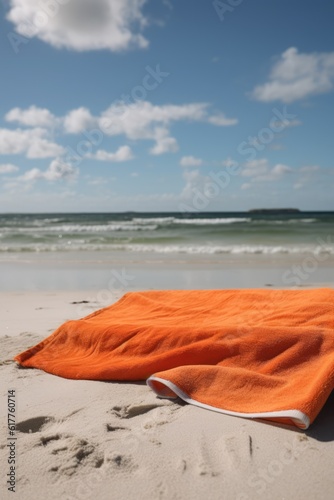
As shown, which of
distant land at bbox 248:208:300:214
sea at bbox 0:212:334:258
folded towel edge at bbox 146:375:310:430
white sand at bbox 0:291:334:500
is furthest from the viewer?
distant land at bbox 248:208:300:214

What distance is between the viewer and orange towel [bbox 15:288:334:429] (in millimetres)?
2572

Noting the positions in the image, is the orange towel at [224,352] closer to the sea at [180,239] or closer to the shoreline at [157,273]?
the shoreline at [157,273]

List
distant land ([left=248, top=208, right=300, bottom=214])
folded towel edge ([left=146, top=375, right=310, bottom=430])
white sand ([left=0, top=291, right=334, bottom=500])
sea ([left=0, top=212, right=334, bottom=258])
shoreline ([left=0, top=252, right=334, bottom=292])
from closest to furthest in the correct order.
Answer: white sand ([left=0, top=291, right=334, bottom=500])
folded towel edge ([left=146, top=375, right=310, bottom=430])
shoreline ([left=0, top=252, right=334, bottom=292])
sea ([left=0, top=212, right=334, bottom=258])
distant land ([left=248, top=208, right=300, bottom=214])

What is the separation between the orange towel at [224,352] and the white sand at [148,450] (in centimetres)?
12

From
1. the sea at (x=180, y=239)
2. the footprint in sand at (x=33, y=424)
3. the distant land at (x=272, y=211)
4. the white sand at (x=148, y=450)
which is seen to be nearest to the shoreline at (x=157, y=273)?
the sea at (x=180, y=239)

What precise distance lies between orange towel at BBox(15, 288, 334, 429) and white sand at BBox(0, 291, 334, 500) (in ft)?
0.39

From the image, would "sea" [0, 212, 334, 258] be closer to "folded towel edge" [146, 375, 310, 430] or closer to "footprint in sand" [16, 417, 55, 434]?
"folded towel edge" [146, 375, 310, 430]

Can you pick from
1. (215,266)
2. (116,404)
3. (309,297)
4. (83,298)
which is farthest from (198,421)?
(215,266)

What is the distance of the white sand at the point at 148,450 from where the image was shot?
1945 millimetres

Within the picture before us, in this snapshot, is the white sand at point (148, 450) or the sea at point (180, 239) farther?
the sea at point (180, 239)

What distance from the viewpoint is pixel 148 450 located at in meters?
2.23

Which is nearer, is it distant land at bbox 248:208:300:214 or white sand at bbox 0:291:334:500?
white sand at bbox 0:291:334:500

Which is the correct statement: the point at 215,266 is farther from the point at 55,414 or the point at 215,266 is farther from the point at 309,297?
the point at 55,414

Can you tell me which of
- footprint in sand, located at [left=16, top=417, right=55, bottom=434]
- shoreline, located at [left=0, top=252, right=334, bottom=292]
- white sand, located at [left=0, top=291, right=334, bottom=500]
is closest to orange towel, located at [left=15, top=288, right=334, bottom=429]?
white sand, located at [left=0, top=291, right=334, bottom=500]
